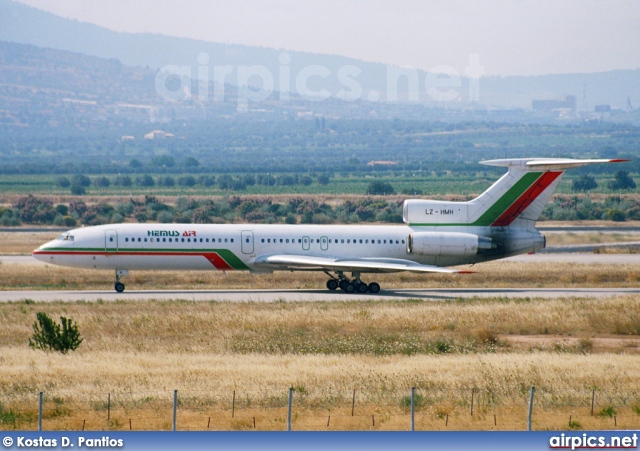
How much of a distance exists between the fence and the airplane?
19396mm

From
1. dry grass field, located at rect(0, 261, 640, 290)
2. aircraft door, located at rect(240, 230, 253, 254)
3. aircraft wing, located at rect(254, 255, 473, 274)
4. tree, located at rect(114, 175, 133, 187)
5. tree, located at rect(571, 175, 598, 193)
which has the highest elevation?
tree, located at rect(114, 175, 133, 187)

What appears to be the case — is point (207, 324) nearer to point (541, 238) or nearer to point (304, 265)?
point (304, 265)

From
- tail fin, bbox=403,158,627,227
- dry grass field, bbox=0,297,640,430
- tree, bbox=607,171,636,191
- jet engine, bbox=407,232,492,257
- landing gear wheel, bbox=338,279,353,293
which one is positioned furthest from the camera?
tree, bbox=607,171,636,191

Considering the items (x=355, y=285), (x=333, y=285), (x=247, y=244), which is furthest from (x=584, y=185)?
(x=247, y=244)

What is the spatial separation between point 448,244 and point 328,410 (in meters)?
22.0

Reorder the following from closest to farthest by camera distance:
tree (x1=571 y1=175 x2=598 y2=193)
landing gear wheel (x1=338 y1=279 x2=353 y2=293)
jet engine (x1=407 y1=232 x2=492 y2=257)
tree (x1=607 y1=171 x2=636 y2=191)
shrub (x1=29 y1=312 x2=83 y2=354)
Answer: shrub (x1=29 y1=312 x2=83 y2=354)
jet engine (x1=407 y1=232 x2=492 y2=257)
landing gear wheel (x1=338 y1=279 x2=353 y2=293)
tree (x1=571 y1=175 x2=598 y2=193)
tree (x1=607 y1=171 x2=636 y2=191)

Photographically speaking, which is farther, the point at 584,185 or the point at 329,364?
the point at 584,185

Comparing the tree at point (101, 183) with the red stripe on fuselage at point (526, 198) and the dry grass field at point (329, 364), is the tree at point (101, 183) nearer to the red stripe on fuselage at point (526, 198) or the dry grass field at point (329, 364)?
the red stripe on fuselage at point (526, 198)

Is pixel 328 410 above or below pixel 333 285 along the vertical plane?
above

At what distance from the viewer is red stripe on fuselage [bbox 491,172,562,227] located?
41.2 metres

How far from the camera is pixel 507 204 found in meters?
41.4

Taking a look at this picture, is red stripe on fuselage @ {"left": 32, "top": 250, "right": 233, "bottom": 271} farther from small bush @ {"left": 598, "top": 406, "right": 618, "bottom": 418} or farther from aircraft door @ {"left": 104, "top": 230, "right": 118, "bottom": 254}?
small bush @ {"left": 598, "top": 406, "right": 618, "bottom": 418}

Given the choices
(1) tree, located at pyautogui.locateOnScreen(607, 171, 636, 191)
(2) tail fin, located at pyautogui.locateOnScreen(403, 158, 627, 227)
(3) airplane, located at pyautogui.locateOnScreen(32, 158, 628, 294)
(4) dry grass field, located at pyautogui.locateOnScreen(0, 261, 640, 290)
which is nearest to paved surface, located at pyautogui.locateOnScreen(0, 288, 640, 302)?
(3) airplane, located at pyautogui.locateOnScreen(32, 158, 628, 294)

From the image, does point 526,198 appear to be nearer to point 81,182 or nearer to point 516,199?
point 516,199
